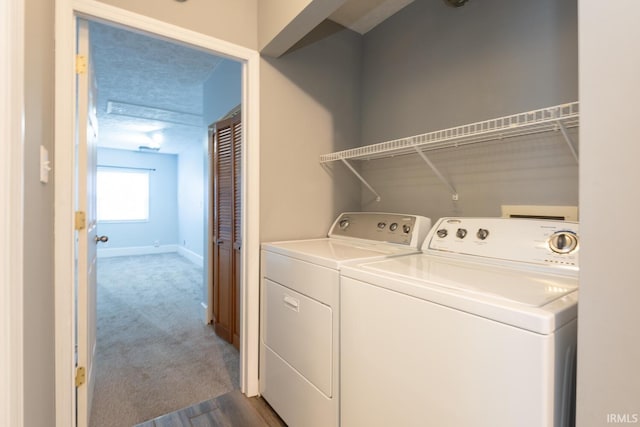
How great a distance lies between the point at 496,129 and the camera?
3.84 ft

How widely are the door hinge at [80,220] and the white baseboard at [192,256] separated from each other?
4.71m

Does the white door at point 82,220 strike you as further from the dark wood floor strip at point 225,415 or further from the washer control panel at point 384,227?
the washer control panel at point 384,227

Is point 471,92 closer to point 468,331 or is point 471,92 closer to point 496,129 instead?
point 496,129

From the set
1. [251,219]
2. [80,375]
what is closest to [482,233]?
[251,219]

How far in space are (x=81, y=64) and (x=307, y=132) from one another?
47.8 inches

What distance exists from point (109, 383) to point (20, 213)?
1820 mm

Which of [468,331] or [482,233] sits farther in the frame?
[482,233]

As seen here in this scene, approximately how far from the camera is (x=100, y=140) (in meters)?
5.77

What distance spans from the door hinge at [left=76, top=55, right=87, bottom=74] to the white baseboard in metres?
4.93

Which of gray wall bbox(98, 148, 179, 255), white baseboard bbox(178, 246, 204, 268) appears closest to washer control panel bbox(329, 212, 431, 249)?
white baseboard bbox(178, 246, 204, 268)

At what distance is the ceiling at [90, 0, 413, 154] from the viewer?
2127mm

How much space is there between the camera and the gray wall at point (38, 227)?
0.79 meters

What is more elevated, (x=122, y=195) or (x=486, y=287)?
(x=122, y=195)

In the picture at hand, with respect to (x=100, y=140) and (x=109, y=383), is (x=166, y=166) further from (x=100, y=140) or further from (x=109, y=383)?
(x=109, y=383)
